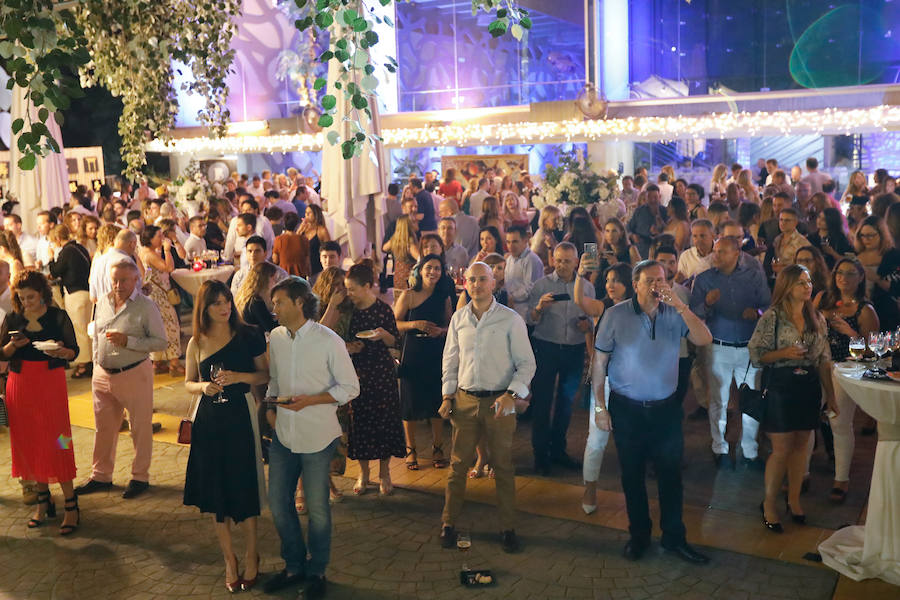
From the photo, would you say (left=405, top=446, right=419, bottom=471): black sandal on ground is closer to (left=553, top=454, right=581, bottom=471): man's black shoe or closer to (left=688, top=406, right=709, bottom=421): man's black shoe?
(left=553, top=454, right=581, bottom=471): man's black shoe

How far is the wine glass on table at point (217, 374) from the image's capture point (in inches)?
187

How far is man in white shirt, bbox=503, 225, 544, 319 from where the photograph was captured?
7.45 meters

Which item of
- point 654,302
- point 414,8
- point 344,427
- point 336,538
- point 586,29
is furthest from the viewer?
point 414,8

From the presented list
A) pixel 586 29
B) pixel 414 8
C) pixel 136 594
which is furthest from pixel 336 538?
pixel 414 8

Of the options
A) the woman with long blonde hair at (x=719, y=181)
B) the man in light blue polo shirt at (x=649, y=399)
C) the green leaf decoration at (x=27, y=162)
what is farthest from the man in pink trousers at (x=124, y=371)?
the woman with long blonde hair at (x=719, y=181)

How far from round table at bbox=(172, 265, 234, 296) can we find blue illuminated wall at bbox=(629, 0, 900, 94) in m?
16.1

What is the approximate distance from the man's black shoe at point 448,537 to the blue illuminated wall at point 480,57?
20.9m

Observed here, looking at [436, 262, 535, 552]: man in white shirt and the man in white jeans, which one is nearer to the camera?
[436, 262, 535, 552]: man in white shirt

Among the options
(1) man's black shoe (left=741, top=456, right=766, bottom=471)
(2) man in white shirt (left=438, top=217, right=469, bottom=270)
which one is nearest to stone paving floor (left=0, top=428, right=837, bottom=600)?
(1) man's black shoe (left=741, top=456, right=766, bottom=471)

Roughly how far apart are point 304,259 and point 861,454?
5194 millimetres

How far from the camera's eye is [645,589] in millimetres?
4785

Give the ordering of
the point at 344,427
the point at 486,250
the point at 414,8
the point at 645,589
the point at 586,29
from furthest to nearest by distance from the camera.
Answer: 1. the point at 414,8
2. the point at 586,29
3. the point at 486,250
4. the point at 344,427
5. the point at 645,589

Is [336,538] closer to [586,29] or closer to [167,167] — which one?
[586,29]

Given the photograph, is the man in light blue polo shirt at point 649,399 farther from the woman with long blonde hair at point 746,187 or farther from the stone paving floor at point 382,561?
the woman with long blonde hair at point 746,187
